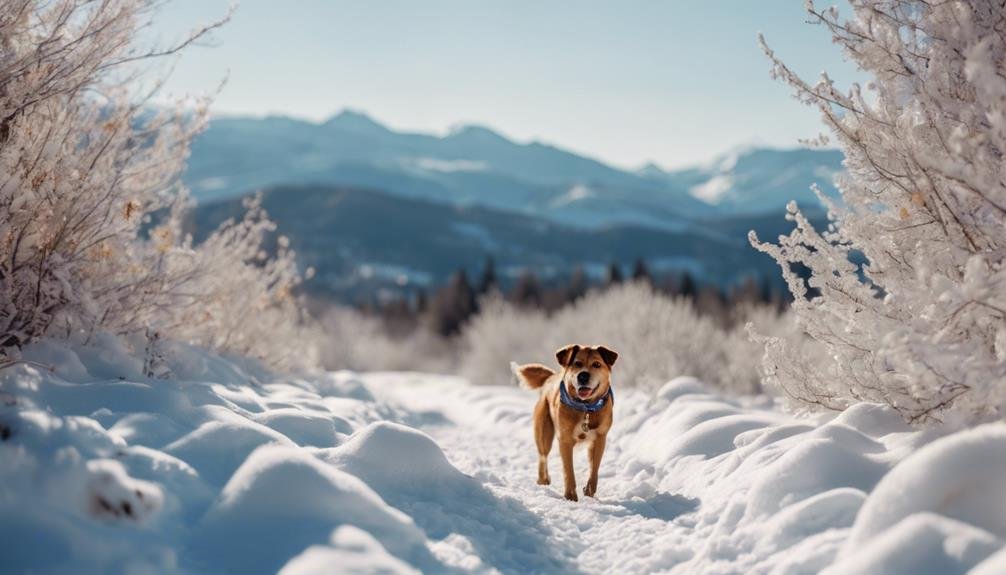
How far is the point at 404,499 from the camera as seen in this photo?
367 cm

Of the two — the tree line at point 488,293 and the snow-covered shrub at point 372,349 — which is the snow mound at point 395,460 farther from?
the tree line at point 488,293

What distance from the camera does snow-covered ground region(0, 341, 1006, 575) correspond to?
2.57 metres

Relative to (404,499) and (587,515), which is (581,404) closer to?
(587,515)

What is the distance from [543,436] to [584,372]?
2.64 ft

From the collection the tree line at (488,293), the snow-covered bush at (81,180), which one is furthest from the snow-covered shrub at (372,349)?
the snow-covered bush at (81,180)

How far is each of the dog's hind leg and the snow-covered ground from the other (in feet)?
Result: 1.19

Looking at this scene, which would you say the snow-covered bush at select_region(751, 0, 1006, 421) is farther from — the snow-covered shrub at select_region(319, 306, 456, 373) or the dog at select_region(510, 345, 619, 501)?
the snow-covered shrub at select_region(319, 306, 456, 373)

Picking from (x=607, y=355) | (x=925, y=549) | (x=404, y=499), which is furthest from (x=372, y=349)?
(x=925, y=549)

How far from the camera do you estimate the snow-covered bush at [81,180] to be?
4.16 meters

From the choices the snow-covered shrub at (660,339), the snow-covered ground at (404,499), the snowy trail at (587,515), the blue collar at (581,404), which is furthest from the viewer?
the snow-covered shrub at (660,339)

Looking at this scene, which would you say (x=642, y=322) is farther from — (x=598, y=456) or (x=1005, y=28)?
(x=1005, y=28)

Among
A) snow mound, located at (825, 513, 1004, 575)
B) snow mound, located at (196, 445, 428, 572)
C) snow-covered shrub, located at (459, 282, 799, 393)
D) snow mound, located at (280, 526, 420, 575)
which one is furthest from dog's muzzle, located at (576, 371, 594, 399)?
snow-covered shrub, located at (459, 282, 799, 393)

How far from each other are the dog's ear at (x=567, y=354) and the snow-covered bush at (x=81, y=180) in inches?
122

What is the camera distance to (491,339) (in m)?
23.9
